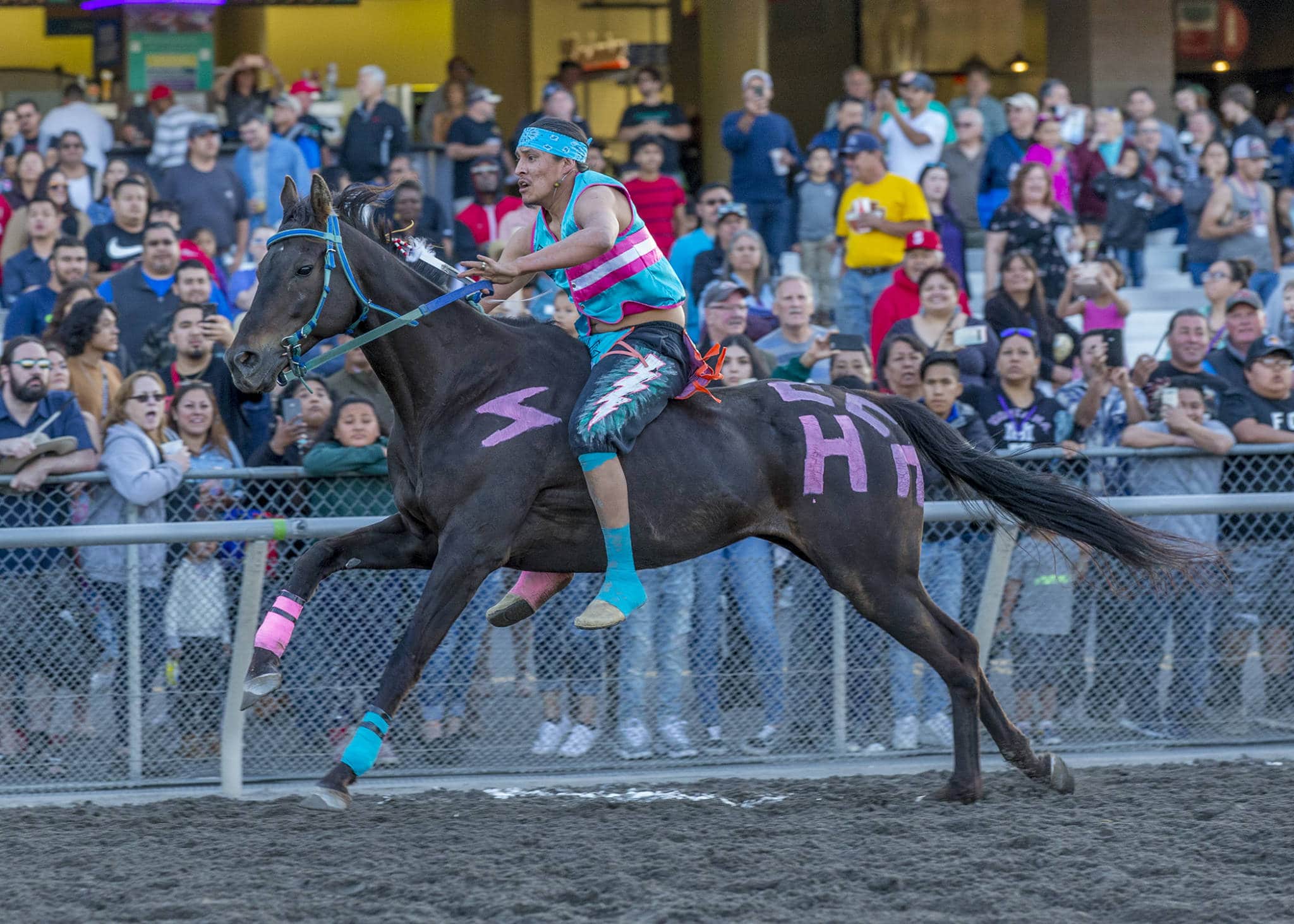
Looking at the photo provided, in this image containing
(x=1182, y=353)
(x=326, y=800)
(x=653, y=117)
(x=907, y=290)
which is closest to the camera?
(x=326, y=800)

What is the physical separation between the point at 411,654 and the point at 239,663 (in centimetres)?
117

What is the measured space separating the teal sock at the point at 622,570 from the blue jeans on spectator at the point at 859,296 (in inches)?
220

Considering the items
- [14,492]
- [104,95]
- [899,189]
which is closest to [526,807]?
[14,492]

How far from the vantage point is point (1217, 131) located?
15.3 m

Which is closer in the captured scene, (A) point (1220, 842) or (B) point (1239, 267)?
(A) point (1220, 842)

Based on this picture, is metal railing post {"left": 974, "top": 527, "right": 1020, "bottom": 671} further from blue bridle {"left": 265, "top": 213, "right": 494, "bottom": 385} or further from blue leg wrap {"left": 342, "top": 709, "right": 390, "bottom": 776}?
blue leg wrap {"left": 342, "top": 709, "right": 390, "bottom": 776}

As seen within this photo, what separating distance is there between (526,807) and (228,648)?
140 cm

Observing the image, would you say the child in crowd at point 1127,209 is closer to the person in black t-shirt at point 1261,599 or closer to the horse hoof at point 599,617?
the person in black t-shirt at point 1261,599

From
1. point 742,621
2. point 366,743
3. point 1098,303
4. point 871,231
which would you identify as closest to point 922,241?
point 871,231

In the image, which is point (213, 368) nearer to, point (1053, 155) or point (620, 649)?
point (620, 649)

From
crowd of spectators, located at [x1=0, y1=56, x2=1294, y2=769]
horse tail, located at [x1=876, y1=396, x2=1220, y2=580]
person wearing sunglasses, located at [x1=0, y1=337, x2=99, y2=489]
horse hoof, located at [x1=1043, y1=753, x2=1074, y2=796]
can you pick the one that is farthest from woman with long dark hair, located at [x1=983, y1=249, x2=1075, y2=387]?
person wearing sunglasses, located at [x1=0, y1=337, x2=99, y2=489]

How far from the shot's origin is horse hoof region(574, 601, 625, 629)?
5.81 m

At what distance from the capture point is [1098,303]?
11109 millimetres

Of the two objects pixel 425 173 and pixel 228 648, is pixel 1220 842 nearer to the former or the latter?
pixel 228 648
